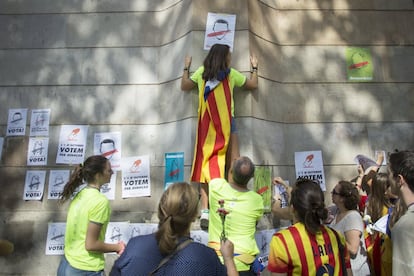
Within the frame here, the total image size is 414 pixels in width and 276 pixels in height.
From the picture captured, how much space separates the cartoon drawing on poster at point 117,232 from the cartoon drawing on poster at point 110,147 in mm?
790

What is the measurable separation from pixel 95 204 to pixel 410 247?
2260 mm

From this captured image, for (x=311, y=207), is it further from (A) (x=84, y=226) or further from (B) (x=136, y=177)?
(B) (x=136, y=177)

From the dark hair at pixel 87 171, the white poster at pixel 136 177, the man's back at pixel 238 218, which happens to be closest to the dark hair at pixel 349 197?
the man's back at pixel 238 218

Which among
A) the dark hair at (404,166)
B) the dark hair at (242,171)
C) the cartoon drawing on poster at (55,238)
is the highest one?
the dark hair at (404,166)

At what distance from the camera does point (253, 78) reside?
5.05m

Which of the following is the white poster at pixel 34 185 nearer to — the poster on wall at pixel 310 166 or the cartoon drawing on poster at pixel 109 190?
the cartoon drawing on poster at pixel 109 190

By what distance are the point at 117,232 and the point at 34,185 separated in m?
1.44

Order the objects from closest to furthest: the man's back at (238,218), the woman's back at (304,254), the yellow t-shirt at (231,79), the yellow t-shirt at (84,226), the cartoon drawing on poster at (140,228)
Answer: the woman's back at (304,254) → the yellow t-shirt at (84,226) → the man's back at (238,218) → the yellow t-shirt at (231,79) → the cartoon drawing on poster at (140,228)

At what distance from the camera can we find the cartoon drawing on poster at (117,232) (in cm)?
500

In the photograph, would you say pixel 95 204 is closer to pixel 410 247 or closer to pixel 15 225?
pixel 410 247

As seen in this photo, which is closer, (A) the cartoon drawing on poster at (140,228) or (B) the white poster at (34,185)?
(A) the cartoon drawing on poster at (140,228)

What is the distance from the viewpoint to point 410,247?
216 cm

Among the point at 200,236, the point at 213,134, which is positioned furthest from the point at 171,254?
the point at 213,134

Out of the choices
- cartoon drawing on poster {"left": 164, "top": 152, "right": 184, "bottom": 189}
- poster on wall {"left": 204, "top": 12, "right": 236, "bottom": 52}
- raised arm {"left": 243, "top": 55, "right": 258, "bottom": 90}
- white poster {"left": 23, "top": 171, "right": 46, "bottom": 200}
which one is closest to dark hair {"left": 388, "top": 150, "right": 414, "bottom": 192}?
raised arm {"left": 243, "top": 55, "right": 258, "bottom": 90}
